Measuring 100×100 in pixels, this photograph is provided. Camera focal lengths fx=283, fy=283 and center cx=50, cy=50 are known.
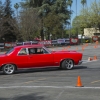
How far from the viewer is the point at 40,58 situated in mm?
15469

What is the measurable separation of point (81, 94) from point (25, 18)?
4942cm

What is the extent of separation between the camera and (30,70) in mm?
16859

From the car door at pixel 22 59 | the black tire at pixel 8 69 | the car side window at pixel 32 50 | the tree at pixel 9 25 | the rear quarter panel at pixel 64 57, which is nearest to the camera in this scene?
the black tire at pixel 8 69

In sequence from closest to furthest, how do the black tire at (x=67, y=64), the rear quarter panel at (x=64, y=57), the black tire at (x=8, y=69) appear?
the black tire at (x=8, y=69), the rear quarter panel at (x=64, y=57), the black tire at (x=67, y=64)

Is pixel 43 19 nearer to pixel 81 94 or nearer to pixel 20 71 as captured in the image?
pixel 20 71

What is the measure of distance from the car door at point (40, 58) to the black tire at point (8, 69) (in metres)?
1.00

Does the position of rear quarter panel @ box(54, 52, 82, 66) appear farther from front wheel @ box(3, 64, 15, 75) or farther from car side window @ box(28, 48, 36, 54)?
front wheel @ box(3, 64, 15, 75)

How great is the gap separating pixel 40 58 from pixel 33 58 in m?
0.39

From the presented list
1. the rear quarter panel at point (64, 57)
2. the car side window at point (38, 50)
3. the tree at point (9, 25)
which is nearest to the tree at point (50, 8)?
the tree at point (9, 25)

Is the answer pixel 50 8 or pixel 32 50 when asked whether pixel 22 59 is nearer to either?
pixel 32 50

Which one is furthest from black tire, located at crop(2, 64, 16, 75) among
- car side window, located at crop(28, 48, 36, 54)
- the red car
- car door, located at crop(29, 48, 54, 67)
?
car side window, located at crop(28, 48, 36, 54)

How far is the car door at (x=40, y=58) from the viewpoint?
1541 cm

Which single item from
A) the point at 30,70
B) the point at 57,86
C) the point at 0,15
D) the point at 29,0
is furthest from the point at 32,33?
the point at 57,86

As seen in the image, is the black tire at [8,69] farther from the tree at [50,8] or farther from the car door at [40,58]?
the tree at [50,8]
